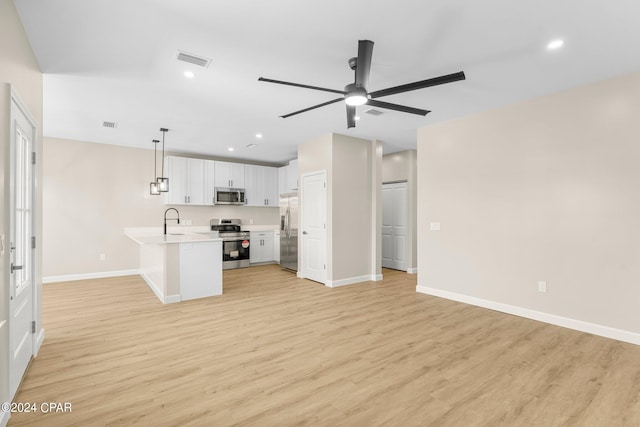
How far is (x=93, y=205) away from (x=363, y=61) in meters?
6.22

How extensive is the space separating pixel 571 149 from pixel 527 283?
1678 mm

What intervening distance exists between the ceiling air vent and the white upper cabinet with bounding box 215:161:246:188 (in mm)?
4547

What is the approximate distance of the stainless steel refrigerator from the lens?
21.5ft

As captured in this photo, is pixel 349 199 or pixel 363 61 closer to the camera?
pixel 363 61

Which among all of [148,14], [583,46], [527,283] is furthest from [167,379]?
[583,46]

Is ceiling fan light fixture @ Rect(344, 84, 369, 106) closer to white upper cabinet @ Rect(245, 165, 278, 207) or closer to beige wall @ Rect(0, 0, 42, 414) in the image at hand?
beige wall @ Rect(0, 0, 42, 414)

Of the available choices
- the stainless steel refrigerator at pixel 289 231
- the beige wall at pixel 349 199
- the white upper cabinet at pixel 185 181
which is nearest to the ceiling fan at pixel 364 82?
the beige wall at pixel 349 199

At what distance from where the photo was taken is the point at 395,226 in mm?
6984

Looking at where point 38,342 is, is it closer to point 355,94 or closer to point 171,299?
point 171,299

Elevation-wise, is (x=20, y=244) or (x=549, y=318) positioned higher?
(x=20, y=244)

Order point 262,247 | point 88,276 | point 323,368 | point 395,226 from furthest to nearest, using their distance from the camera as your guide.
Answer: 1. point 262,247
2. point 395,226
3. point 88,276
4. point 323,368

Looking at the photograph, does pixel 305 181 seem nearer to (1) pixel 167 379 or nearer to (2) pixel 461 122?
(2) pixel 461 122

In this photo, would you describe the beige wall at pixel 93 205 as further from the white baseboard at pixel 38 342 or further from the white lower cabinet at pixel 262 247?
the white baseboard at pixel 38 342

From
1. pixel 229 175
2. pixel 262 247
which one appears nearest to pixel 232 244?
pixel 262 247
